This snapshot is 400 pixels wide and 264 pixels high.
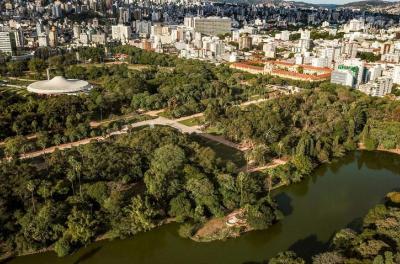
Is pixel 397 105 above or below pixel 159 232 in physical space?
above

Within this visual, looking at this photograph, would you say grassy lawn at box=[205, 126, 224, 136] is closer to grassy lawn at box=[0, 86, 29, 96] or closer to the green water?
the green water

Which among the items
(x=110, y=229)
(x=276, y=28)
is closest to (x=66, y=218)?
(x=110, y=229)

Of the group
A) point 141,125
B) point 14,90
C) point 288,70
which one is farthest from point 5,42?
point 288,70

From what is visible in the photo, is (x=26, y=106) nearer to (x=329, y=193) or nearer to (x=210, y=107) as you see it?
(x=210, y=107)

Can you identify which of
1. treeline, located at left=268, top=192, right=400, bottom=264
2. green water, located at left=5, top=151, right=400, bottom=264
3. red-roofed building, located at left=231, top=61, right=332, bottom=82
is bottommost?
green water, located at left=5, top=151, right=400, bottom=264

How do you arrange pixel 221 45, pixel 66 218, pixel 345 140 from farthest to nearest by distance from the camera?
1. pixel 221 45
2. pixel 345 140
3. pixel 66 218

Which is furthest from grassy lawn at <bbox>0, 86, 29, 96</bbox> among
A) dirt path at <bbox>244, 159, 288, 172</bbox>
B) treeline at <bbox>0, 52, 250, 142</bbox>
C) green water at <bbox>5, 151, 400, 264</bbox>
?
green water at <bbox>5, 151, 400, 264</bbox>

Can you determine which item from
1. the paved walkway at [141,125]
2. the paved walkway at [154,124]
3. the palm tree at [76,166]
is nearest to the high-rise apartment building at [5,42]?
the paved walkway at [154,124]
